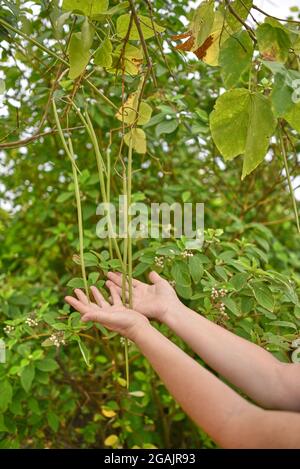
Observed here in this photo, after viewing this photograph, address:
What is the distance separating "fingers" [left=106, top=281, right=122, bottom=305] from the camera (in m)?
0.73

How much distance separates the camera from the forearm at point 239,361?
0.72 metres

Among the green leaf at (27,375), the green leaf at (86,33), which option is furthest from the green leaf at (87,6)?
the green leaf at (27,375)

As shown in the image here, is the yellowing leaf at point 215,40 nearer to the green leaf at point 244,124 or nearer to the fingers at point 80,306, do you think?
the green leaf at point 244,124

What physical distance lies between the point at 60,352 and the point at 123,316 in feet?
2.39

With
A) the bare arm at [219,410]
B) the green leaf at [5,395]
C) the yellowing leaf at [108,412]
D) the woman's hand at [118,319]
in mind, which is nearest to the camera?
the bare arm at [219,410]

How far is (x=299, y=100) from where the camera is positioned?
0.59 meters

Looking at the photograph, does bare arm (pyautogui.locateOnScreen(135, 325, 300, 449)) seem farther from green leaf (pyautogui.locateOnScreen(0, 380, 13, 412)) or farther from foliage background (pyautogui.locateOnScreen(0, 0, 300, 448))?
green leaf (pyautogui.locateOnScreen(0, 380, 13, 412))

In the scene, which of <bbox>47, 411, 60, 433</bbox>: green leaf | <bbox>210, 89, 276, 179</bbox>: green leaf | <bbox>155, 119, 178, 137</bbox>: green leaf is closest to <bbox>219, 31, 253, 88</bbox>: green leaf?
<bbox>210, 89, 276, 179</bbox>: green leaf

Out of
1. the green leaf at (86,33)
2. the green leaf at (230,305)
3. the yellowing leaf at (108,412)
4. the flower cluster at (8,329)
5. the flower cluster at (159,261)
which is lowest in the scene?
the yellowing leaf at (108,412)

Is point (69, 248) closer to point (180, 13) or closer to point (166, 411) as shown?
point (166, 411)

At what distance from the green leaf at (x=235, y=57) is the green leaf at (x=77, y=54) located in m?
0.16

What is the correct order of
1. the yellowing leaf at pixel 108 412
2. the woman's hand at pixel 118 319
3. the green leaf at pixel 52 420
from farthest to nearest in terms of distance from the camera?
1. the yellowing leaf at pixel 108 412
2. the green leaf at pixel 52 420
3. the woman's hand at pixel 118 319

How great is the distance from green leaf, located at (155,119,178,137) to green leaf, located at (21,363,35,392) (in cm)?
55

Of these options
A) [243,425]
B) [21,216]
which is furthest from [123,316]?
[21,216]
